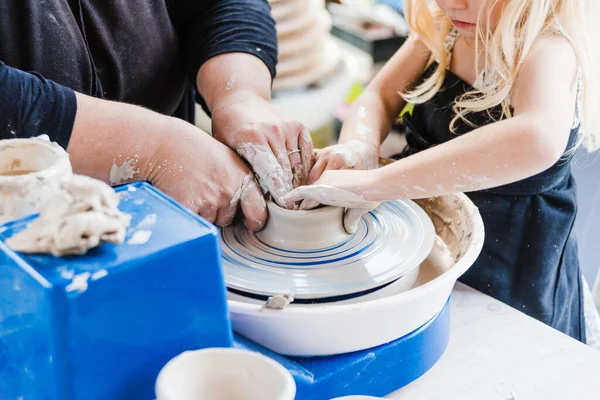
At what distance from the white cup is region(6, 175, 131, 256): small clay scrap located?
0.14 m

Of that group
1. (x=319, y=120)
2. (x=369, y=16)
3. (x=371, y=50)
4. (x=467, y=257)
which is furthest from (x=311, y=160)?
(x=369, y=16)

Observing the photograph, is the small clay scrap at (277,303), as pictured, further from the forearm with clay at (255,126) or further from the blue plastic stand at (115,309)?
the forearm with clay at (255,126)

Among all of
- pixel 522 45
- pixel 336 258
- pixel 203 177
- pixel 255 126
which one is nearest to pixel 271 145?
pixel 255 126

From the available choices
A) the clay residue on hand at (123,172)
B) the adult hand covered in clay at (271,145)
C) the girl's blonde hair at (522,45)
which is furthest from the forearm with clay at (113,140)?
the girl's blonde hair at (522,45)

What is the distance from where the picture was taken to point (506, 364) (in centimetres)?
99

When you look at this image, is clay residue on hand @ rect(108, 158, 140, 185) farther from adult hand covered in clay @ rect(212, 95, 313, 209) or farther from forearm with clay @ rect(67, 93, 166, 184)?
adult hand covered in clay @ rect(212, 95, 313, 209)

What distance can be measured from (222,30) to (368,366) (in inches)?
35.4

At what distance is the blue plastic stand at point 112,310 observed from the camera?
0.57 m

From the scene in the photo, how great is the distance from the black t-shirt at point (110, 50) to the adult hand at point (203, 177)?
0.17 metres

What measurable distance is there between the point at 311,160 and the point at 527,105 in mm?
422

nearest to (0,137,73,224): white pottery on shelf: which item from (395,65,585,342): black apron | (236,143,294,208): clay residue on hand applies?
(236,143,294,208): clay residue on hand

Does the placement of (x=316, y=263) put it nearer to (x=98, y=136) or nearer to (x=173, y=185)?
(x=173, y=185)

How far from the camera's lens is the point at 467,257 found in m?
0.96

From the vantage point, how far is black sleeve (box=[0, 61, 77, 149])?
958 millimetres
